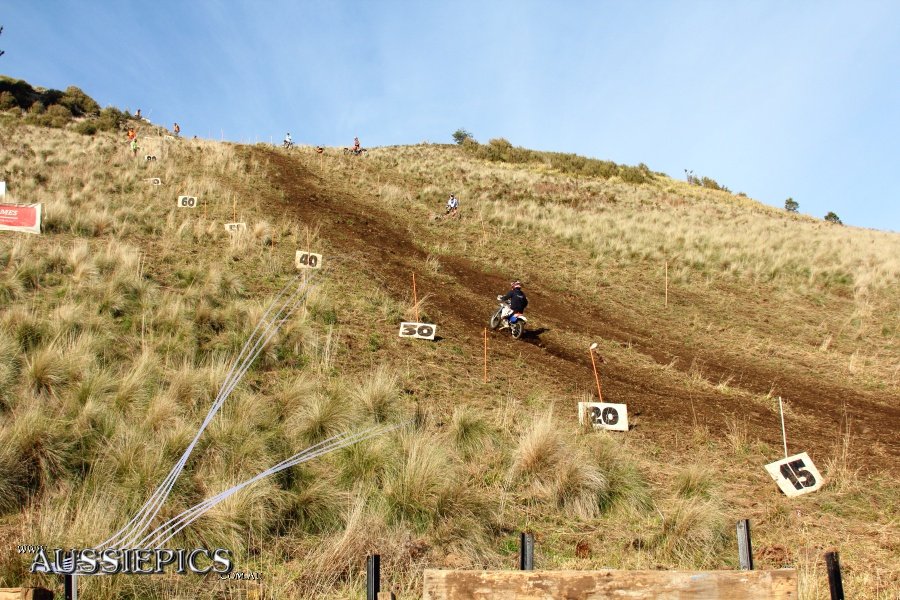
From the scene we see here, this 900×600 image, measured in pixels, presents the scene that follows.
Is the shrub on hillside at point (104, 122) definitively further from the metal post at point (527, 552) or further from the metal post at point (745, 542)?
the metal post at point (745, 542)

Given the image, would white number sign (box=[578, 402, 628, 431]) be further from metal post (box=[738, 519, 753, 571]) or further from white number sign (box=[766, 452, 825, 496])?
metal post (box=[738, 519, 753, 571])

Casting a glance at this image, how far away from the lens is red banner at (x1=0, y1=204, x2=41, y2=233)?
1355 cm

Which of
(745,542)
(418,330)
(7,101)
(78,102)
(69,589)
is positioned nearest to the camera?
(69,589)

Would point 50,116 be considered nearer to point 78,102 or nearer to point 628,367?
point 78,102

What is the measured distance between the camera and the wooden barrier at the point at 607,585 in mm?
2943

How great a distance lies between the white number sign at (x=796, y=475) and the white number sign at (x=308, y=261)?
11.6m

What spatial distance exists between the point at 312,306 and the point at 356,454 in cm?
646

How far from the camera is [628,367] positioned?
13.7 meters

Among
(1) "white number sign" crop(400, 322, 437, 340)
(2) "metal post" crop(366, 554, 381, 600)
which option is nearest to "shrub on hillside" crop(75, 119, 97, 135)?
(1) "white number sign" crop(400, 322, 437, 340)

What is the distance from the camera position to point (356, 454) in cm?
691

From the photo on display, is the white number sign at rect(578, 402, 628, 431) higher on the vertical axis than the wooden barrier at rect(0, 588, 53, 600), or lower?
higher

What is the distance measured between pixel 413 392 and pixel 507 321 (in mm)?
5483

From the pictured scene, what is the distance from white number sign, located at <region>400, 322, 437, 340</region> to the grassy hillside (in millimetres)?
231

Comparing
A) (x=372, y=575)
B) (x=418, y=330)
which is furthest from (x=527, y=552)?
(x=418, y=330)
